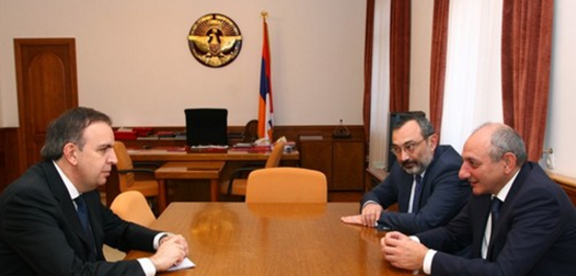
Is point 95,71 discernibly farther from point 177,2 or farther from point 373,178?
point 373,178

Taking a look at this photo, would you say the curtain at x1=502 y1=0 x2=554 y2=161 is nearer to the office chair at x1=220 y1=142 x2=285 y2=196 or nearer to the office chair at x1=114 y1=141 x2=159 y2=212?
the office chair at x1=220 y1=142 x2=285 y2=196

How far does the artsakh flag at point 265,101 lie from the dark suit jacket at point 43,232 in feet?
16.1

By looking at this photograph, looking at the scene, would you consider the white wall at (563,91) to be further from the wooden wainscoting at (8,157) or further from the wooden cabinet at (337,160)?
the wooden wainscoting at (8,157)

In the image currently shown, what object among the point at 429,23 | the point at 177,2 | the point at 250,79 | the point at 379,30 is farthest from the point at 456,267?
the point at 177,2

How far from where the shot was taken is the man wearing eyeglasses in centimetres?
213

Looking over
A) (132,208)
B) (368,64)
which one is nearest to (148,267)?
(132,208)

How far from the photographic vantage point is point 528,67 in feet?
7.63

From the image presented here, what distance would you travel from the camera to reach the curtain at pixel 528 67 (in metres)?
2.24

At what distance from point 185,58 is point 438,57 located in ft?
14.1

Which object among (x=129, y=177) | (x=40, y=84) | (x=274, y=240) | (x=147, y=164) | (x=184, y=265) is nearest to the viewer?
(x=184, y=265)

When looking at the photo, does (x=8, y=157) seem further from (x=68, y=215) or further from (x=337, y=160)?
(x=68, y=215)

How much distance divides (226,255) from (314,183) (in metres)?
1.14

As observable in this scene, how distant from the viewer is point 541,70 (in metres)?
2.25

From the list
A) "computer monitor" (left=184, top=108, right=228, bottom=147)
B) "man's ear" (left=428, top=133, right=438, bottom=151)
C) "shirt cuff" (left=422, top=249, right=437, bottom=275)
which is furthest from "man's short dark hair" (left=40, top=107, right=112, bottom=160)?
"computer monitor" (left=184, top=108, right=228, bottom=147)
